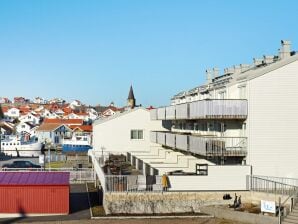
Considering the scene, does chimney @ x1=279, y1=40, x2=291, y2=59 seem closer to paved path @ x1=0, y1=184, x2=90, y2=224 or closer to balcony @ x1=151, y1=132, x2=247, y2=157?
balcony @ x1=151, y1=132, x2=247, y2=157

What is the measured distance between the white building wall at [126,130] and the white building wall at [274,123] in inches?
924

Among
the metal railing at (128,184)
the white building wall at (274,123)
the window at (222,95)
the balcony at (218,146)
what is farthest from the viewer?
the window at (222,95)

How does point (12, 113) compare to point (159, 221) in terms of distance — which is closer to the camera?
point (159, 221)

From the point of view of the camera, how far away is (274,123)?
33.2 meters

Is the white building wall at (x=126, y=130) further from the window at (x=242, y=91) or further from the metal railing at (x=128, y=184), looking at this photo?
the metal railing at (x=128, y=184)

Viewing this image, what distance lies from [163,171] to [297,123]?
9.53m

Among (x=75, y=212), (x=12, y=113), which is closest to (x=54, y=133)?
(x=75, y=212)

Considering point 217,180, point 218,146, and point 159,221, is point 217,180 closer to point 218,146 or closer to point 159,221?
point 218,146

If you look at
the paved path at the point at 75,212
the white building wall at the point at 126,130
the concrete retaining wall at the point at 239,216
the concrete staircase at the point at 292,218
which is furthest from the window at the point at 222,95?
the white building wall at the point at 126,130

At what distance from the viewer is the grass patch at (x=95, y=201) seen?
30956 millimetres

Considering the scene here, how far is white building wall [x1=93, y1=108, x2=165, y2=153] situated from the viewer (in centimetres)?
5550

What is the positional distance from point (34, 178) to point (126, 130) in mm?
23918

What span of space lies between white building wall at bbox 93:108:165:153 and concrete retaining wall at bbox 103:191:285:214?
950 inches

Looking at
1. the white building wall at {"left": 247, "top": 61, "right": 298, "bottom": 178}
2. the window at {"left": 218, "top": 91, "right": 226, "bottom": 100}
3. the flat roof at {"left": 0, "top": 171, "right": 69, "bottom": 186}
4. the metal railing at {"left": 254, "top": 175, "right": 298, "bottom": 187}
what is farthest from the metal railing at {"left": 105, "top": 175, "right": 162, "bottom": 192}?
the window at {"left": 218, "top": 91, "right": 226, "bottom": 100}
